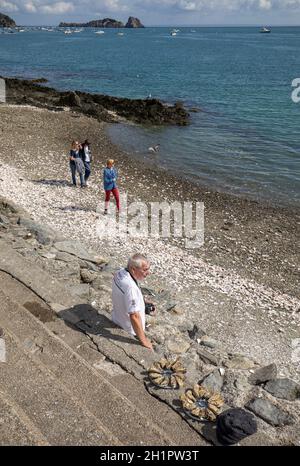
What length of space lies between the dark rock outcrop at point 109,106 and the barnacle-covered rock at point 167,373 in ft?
101

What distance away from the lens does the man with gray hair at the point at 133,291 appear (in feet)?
23.5

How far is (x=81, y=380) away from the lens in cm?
683

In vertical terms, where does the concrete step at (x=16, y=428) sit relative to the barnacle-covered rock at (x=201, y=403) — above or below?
above

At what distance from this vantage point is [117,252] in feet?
47.5

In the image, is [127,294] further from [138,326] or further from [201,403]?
[201,403]

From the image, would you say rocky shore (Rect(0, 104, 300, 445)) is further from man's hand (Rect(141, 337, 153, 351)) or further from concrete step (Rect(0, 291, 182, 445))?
concrete step (Rect(0, 291, 182, 445))

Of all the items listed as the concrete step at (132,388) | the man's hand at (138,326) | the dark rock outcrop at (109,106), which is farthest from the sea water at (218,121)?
the concrete step at (132,388)

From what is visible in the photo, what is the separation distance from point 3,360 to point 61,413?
1.56 meters

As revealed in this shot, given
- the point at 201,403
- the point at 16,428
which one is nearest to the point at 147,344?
the point at 201,403

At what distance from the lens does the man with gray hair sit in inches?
282

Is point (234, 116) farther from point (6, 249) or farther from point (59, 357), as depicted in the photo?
point (59, 357)

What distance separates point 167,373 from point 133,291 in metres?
1.50

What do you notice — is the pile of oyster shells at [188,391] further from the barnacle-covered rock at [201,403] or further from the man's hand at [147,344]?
the man's hand at [147,344]
